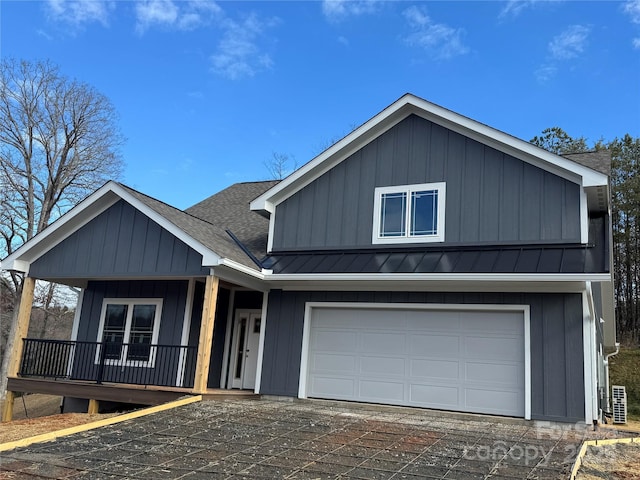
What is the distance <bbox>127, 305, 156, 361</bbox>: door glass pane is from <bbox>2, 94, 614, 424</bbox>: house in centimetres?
5

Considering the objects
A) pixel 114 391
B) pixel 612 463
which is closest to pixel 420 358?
pixel 612 463

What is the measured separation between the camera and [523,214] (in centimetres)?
1048

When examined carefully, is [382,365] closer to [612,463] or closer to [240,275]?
[240,275]

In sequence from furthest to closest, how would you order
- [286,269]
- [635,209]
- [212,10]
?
1. [635,209]
2. [212,10]
3. [286,269]

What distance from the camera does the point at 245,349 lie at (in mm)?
12930

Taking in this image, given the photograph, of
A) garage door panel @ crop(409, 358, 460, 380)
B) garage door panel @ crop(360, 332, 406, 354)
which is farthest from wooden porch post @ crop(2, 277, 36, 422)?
garage door panel @ crop(409, 358, 460, 380)

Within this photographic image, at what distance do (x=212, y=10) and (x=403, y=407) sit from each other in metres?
11.1

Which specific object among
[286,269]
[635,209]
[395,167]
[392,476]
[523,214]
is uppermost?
[635,209]

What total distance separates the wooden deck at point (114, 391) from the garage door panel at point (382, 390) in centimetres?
233

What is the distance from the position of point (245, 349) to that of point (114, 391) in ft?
10.0

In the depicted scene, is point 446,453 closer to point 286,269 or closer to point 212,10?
point 286,269

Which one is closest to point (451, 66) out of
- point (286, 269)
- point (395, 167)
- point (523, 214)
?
point (395, 167)

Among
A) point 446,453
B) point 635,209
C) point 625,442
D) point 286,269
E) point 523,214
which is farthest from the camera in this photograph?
point 635,209

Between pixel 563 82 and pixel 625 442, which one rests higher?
pixel 563 82
